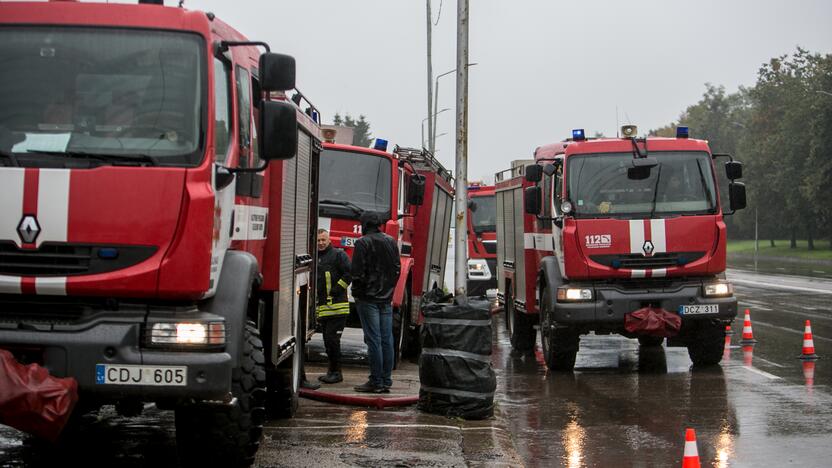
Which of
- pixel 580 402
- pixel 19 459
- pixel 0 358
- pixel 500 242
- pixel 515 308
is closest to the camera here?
pixel 0 358

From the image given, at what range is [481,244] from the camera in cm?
2886

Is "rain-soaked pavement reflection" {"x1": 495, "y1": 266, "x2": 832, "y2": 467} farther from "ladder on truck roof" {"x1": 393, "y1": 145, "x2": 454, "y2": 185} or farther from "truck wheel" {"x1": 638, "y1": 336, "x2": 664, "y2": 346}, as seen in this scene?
"ladder on truck roof" {"x1": 393, "y1": 145, "x2": 454, "y2": 185}

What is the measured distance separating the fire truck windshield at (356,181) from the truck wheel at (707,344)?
417cm

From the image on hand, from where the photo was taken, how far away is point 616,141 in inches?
566

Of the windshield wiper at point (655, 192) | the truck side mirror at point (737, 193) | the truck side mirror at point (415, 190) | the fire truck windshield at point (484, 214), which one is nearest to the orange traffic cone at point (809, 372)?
the truck side mirror at point (737, 193)

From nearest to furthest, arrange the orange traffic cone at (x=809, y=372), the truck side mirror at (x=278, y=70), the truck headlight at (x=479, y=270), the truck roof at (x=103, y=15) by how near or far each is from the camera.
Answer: the truck roof at (x=103, y=15) → the truck side mirror at (x=278, y=70) → the orange traffic cone at (x=809, y=372) → the truck headlight at (x=479, y=270)

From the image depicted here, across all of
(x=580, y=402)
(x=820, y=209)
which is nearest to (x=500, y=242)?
(x=580, y=402)

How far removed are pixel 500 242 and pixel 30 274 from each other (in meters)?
14.8

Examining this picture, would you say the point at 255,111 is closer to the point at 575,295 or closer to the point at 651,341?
the point at 575,295

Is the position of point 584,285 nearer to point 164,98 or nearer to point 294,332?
point 294,332

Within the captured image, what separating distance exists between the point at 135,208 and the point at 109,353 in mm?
797

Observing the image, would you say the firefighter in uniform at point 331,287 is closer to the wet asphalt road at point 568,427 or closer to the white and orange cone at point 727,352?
the wet asphalt road at point 568,427

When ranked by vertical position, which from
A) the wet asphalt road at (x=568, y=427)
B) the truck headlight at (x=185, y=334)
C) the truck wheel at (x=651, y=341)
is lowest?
the wet asphalt road at (x=568, y=427)

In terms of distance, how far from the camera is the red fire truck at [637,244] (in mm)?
13914
